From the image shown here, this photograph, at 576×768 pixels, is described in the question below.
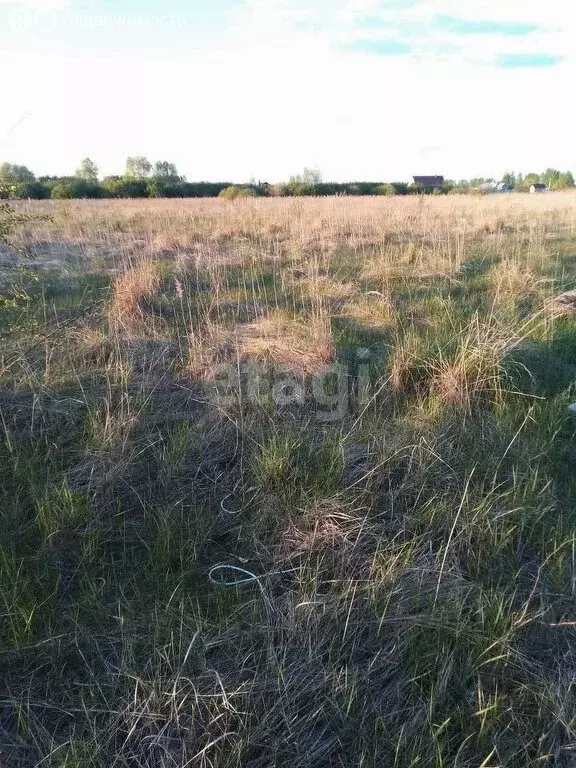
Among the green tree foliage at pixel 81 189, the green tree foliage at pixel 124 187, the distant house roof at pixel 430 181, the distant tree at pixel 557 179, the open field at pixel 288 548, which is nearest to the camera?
the open field at pixel 288 548

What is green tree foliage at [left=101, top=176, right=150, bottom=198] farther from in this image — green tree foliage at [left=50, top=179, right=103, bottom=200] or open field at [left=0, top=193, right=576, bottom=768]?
open field at [left=0, top=193, right=576, bottom=768]

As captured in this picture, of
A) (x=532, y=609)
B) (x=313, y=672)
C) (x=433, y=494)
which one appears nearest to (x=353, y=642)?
(x=313, y=672)

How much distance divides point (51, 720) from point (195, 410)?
5.90 feet

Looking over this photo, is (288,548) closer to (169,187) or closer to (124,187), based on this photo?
(124,187)

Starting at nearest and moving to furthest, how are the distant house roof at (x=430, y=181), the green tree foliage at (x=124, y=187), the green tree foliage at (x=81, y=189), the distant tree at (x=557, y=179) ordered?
the green tree foliage at (x=81, y=189) < the green tree foliage at (x=124, y=187) < the distant house roof at (x=430, y=181) < the distant tree at (x=557, y=179)

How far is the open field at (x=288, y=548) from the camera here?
1.46m

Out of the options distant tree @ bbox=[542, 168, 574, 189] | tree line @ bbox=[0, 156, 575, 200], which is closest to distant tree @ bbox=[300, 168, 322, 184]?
tree line @ bbox=[0, 156, 575, 200]

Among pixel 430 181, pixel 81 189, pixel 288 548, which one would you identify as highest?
pixel 430 181

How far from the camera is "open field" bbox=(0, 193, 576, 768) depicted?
146cm

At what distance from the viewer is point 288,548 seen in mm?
2070

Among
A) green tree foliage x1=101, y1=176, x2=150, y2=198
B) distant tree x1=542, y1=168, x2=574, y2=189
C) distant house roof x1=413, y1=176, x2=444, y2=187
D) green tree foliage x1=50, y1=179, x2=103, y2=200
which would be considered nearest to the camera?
green tree foliage x1=50, y1=179, x2=103, y2=200

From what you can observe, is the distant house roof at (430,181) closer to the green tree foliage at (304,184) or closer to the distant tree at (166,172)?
the green tree foliage at (304,184)

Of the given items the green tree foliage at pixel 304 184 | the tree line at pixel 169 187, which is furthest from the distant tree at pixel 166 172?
the green tree foliage at pixel 304 184

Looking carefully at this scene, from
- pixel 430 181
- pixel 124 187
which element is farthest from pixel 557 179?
pixel 124 187
